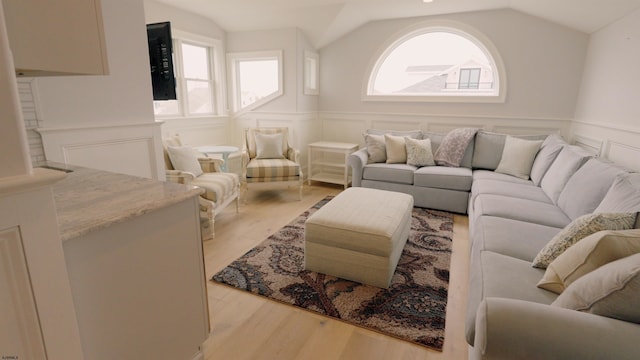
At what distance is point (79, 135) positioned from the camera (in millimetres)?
2074

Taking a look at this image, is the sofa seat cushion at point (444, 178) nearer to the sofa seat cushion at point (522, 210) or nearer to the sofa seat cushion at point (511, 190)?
the sofa seat cushion at point (511, 190)

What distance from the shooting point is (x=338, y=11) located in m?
3.97

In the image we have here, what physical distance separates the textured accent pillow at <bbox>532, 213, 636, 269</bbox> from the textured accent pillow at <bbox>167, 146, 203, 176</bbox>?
2.85m

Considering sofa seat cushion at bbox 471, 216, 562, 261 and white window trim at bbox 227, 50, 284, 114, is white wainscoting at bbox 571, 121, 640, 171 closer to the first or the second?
sofa seat cushion at bbox 471, 216, 562, 261

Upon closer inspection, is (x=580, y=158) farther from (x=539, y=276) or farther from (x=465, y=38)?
(x=465, y=38)

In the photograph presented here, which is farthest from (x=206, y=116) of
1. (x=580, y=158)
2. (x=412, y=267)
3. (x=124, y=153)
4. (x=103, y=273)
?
(x=580, y=158)

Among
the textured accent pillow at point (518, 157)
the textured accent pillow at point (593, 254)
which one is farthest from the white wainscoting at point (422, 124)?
the textured accent pillow at point (593, 254)

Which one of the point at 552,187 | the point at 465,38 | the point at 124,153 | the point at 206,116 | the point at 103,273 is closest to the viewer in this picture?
the point at 103,273

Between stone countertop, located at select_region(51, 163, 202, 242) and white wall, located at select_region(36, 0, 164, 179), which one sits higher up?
white wall, located at select_region(36, 0, 164, 179)

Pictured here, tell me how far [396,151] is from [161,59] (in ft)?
8.90

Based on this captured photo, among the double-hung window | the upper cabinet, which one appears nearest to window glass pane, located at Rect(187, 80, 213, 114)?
the double-hung window

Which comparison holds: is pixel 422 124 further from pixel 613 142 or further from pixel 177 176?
pixel 177 176

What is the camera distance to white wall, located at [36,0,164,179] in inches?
77.1

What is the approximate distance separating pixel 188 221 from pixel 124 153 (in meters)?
1.37
